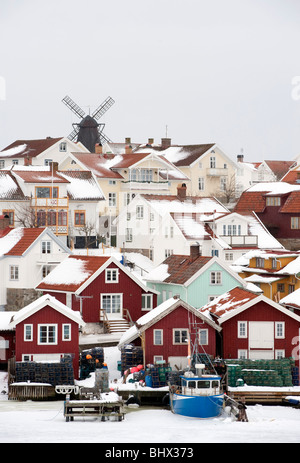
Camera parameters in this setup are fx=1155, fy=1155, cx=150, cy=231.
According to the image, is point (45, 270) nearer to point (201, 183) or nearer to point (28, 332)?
point (28, 332)

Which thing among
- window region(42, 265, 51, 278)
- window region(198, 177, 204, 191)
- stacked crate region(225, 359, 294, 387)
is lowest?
stacked crate region(225, 359, 294, 387)

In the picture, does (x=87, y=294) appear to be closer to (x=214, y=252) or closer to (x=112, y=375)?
(x=112, y=375)

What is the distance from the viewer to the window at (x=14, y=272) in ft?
217

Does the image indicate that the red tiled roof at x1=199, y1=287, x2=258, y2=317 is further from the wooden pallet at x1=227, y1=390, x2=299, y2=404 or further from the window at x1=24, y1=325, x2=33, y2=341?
the window at x1=24, y1=325, x2=33, y2=341

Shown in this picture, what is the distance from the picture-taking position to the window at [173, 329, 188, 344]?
5366 cm

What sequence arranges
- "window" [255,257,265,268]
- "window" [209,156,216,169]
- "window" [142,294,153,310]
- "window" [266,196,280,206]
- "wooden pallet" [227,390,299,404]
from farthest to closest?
"window" [209,156,216,169] → "window" [266,196,280,206] → "window" [255,257,265,268] → "window" [142,294,153,310] → "wooden pallet" [227,390,299,404]

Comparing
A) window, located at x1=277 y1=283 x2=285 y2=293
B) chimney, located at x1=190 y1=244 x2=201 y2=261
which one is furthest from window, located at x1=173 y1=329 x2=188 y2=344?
window, located at x1=277 y1=283 x2=285 y2=293

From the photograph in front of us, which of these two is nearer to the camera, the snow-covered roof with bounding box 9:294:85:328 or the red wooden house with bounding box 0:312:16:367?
the snow-covered roof with bounding box 9:294:85:328

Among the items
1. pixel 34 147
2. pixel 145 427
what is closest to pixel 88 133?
pixel 34 147

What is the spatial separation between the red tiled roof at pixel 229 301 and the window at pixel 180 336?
218cm

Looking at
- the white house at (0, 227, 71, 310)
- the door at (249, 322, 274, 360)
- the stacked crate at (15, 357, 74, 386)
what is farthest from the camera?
Answer: the white house at (0, 227, 71, 310)

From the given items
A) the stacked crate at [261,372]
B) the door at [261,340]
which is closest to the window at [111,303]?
the door at [261,340]

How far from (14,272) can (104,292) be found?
7.78m

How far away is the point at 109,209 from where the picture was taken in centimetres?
9494
